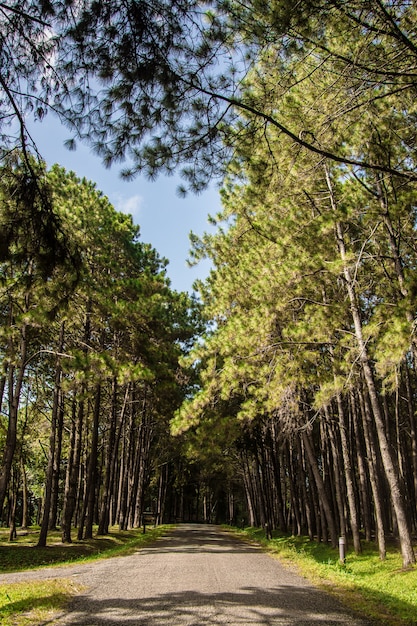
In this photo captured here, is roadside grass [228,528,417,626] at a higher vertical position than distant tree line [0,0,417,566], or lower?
Result: lower

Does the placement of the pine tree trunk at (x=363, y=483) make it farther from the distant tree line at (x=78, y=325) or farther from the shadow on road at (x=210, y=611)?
the shadow on road at (x=210, y=611)

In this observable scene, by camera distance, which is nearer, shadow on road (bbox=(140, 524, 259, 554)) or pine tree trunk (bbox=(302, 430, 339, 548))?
pine tree trunk (bbox=(302, 430, 339, 548))

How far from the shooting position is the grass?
5426mm

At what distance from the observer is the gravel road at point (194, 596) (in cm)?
523

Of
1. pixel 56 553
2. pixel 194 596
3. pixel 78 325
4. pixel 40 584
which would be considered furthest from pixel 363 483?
pixel 78 325

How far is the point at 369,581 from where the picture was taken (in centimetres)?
845

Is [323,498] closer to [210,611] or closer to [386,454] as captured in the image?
[386,454]

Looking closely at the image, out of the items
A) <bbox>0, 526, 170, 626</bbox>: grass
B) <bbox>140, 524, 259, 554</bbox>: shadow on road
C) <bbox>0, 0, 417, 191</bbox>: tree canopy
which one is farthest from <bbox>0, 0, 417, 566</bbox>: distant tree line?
<bbox>140, 524, 259, 554</bbox>: shadow on road

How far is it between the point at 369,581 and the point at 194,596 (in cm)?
395

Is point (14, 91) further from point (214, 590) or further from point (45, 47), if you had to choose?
point (214, 590)

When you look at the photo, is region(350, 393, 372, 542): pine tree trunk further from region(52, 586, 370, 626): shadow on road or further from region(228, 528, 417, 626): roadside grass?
region(52, 586, 370, 626): shadow on road

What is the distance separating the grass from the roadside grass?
4163mm

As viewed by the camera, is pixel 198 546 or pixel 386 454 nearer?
pixel 386 454

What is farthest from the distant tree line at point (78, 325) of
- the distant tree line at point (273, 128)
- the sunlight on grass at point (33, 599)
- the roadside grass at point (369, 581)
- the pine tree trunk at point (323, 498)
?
the roadside grass at point (369, 581)
